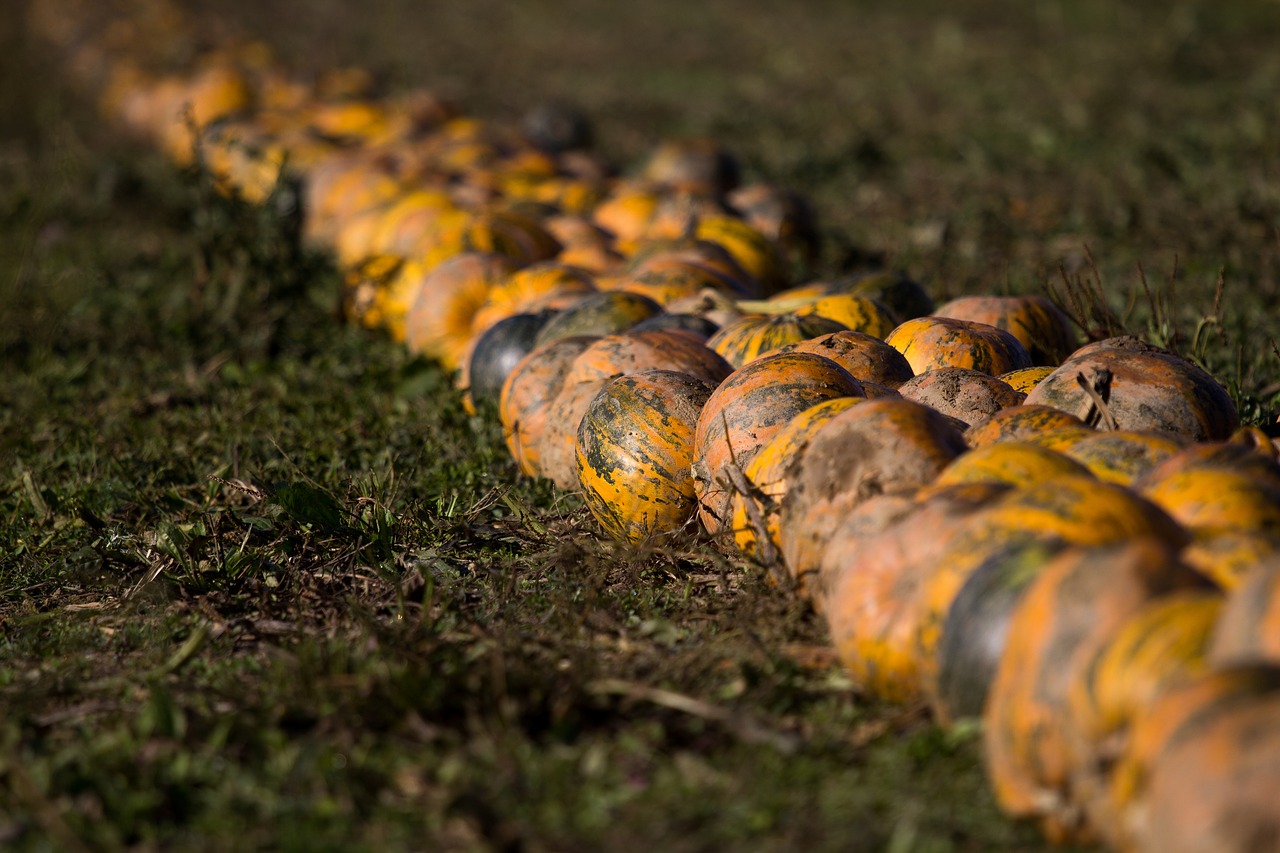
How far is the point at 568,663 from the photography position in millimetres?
3312

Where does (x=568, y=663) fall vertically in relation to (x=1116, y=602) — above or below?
below

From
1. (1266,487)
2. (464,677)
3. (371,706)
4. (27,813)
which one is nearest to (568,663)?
(464,677)

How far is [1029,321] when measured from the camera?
184 inches

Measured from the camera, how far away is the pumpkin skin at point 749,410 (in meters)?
3.71

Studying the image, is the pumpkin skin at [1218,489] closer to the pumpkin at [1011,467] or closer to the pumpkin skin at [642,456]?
the pumpkin at [1011,467]

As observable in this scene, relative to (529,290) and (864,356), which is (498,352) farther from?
(864,356)

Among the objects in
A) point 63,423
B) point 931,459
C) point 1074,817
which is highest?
point 931,459

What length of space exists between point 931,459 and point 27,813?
7.28 feet

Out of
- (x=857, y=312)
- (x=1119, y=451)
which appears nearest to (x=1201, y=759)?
(x=1119, y=451)

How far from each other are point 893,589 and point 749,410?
100cm

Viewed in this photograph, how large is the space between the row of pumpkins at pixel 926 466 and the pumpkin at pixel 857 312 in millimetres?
11

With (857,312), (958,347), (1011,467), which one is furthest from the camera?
(857,312)

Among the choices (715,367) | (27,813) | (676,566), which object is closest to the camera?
(27,813)

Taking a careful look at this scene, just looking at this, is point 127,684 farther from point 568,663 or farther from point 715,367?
point 715,367
